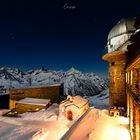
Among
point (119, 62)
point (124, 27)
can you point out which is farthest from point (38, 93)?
point (124, 27)

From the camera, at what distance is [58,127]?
2288cm

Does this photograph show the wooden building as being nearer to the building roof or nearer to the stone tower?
the stone tower

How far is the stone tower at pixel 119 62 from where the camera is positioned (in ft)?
79.9

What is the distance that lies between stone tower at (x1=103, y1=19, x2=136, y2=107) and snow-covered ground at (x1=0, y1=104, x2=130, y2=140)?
9.86 ft

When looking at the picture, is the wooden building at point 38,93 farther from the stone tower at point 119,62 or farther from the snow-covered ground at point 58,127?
the stone tower at point 119,62

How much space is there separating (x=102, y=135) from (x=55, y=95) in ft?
74.1

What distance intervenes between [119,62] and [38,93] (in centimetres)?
1726

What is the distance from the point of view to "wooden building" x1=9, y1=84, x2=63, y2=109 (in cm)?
3675

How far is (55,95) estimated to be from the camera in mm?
36875

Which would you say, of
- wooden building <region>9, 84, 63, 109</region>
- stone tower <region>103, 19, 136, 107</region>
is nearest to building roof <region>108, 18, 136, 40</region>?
stone tower <region>103, 19, 136, 107</region>

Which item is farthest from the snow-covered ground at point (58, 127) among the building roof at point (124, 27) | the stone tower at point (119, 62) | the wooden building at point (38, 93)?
the building roof at point (124, 27)

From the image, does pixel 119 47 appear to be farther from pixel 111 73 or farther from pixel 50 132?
pixel 50 132

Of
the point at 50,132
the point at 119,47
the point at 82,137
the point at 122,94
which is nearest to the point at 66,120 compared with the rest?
the point at 50,132

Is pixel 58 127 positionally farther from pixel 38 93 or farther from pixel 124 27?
pixel 38 93
